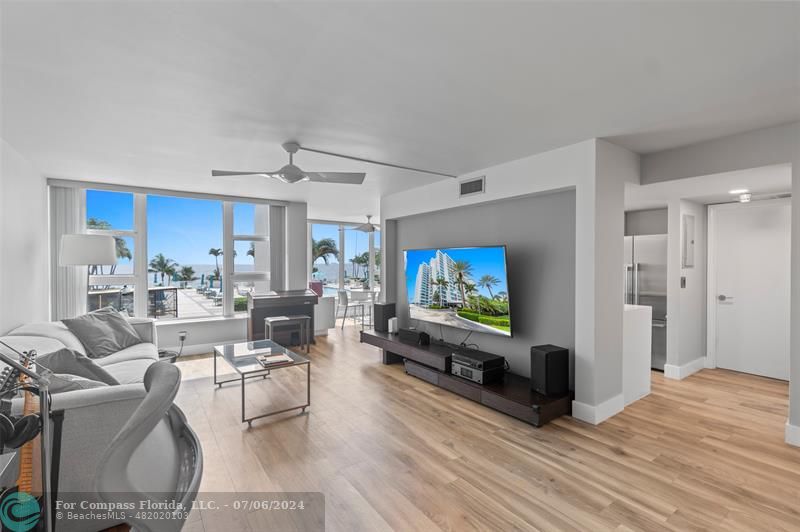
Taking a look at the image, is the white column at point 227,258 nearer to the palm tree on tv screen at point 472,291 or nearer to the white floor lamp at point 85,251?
the white floor lamp at point 85,251

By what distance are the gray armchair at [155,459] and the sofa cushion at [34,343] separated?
2309 mm

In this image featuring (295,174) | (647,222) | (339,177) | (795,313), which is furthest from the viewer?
(647,222)

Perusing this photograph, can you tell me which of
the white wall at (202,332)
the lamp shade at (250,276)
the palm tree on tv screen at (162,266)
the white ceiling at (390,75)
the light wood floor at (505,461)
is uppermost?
the white ceiling at (390,75)

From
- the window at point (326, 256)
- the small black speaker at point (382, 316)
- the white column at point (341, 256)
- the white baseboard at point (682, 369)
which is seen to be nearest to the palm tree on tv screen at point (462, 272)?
the small black speaker at point (382, 316)

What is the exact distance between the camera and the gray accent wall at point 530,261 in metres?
3.54

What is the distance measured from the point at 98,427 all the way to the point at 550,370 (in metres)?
3.09

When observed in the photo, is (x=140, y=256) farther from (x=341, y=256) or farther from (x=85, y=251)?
(x=341, y=256)

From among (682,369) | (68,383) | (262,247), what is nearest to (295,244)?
(262,247)

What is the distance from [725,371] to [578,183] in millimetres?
3503

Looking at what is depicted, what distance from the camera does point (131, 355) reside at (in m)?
3.60

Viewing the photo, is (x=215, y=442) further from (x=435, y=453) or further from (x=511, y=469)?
(x=511, y=469)

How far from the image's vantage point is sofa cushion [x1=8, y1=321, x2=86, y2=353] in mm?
3103

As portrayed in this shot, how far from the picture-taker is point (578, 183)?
128 inches

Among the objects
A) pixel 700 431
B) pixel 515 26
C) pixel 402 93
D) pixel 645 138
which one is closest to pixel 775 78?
pixel 645 138
